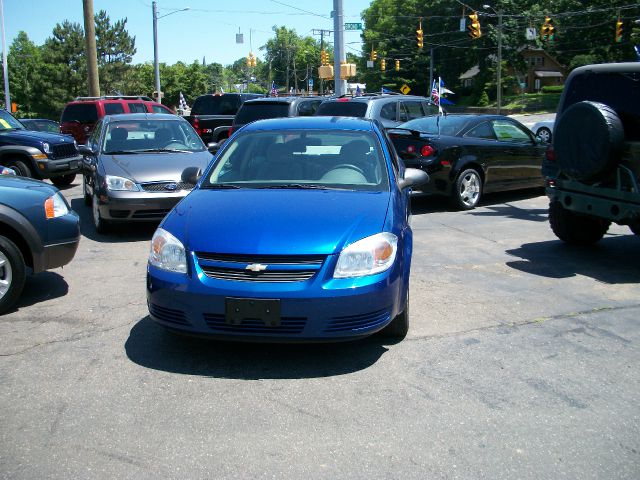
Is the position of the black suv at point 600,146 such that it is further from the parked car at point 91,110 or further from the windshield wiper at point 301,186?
the parked car at point 91,110

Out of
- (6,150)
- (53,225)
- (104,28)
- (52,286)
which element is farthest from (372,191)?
(104,28)

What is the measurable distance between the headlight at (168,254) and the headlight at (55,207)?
6.29 feet

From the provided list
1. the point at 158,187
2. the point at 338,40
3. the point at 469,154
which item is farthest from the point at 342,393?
the point at 338,40

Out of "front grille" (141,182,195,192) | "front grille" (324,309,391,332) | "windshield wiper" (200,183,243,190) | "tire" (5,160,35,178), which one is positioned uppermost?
"windshield wiper" (200,183,243,190)

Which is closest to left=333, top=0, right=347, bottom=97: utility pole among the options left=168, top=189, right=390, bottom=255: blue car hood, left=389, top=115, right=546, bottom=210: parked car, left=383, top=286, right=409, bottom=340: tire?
left=389, top=115, right=546, bottom=210: parked car

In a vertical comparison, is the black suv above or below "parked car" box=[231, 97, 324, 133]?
below

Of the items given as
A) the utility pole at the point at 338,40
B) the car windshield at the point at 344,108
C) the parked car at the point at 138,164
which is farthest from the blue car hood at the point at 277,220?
the utility pole at the point at 338,40

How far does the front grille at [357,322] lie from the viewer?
4.16 metres

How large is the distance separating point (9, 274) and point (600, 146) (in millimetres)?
5629

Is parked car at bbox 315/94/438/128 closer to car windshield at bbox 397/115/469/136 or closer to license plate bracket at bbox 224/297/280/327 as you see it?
car windshield at bbox 397/115/469/136

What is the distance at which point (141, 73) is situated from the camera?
91.1m

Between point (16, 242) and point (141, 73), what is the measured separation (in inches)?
3572

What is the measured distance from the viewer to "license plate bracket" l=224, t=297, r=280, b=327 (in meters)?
4.08

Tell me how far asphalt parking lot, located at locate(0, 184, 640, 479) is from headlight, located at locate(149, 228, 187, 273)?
0.66 metres
